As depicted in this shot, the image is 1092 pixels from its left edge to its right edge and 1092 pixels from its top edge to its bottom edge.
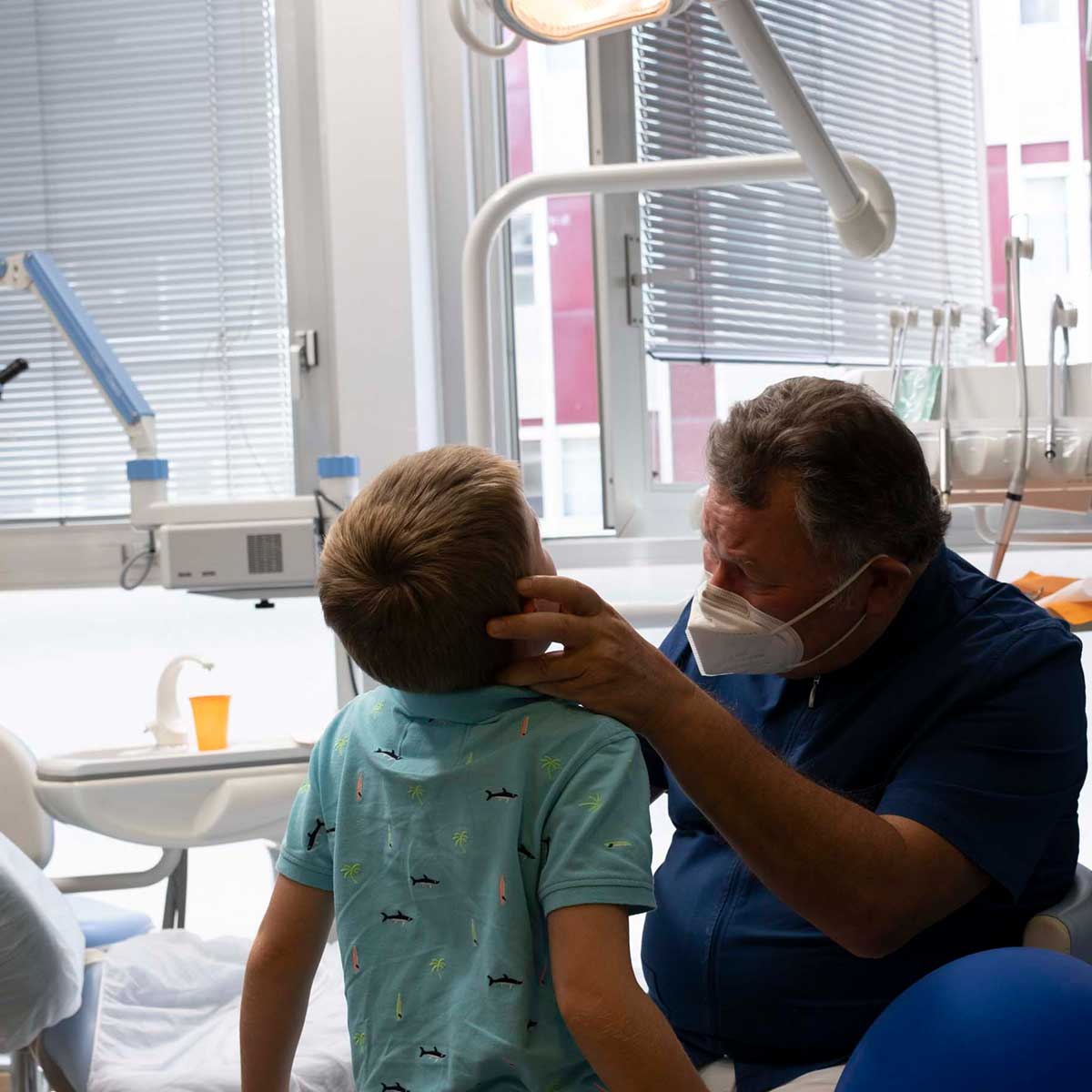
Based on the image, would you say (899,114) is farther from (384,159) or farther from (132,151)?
(132,151)

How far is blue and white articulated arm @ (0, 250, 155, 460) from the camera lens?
7.35 feet

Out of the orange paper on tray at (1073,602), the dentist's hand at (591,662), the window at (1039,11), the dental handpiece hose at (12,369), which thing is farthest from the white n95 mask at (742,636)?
the window at (1039,11)

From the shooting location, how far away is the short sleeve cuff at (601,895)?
0.90 m

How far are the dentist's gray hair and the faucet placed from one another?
124 centimetres

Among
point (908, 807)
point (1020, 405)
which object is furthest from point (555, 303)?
point (908, 807)

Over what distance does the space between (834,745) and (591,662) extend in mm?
361

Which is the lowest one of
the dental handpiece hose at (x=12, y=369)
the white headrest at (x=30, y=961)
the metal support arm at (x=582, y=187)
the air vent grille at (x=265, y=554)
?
the white headrest at (x=30, y=961)

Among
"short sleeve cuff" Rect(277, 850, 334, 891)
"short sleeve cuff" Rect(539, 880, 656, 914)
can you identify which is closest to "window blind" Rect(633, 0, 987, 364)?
"short sleeve cuff" Rect(277, 850, 334, 891)

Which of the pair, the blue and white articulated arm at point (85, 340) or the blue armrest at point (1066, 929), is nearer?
the blue armrest at point (1066, 929)

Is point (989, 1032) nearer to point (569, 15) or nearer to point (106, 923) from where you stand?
point (569, 15)

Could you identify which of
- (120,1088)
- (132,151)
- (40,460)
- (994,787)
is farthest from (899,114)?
(120,1088)

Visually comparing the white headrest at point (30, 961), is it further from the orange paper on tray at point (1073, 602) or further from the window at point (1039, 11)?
the window at point (1039, 11)

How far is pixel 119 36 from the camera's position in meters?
3.06

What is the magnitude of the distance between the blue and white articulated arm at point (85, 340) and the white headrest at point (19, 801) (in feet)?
1.73
